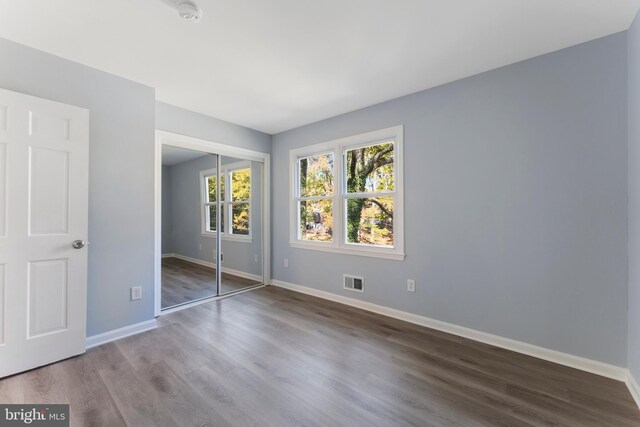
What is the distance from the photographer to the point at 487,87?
8.14ft

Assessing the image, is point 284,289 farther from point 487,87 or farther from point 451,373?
point 487,87

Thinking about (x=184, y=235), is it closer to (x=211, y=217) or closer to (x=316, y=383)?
(x=211, y=217)

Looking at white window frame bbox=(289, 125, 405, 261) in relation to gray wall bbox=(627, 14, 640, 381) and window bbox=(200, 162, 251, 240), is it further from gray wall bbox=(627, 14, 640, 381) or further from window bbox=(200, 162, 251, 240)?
gray wall bbox=(627, 14, 640, 381)

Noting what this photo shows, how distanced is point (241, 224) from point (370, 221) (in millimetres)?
2091

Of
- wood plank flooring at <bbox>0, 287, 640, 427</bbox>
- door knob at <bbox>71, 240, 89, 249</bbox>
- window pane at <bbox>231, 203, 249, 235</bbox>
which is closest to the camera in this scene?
wood plank flooring at <bbox>0, 287, 640, 427</bbox>

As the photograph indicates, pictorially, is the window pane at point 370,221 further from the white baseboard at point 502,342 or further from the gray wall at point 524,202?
the white baseboard at point 502,342

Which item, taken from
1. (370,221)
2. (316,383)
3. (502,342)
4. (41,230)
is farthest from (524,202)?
(41,230)

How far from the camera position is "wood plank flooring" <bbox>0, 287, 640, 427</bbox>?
158cm

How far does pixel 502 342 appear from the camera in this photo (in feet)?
7.87

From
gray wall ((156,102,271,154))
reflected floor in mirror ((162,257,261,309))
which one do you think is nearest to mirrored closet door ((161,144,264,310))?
reflected floor in mirror ((162,257,261,309))

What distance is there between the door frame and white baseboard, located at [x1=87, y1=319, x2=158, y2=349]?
1.00 ft

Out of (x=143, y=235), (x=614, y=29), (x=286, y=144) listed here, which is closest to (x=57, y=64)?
(x=143, y=235)

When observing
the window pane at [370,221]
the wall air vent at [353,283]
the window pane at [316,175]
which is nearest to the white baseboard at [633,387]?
the window pane at [370,221]

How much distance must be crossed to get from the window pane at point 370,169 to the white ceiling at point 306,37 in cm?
76
